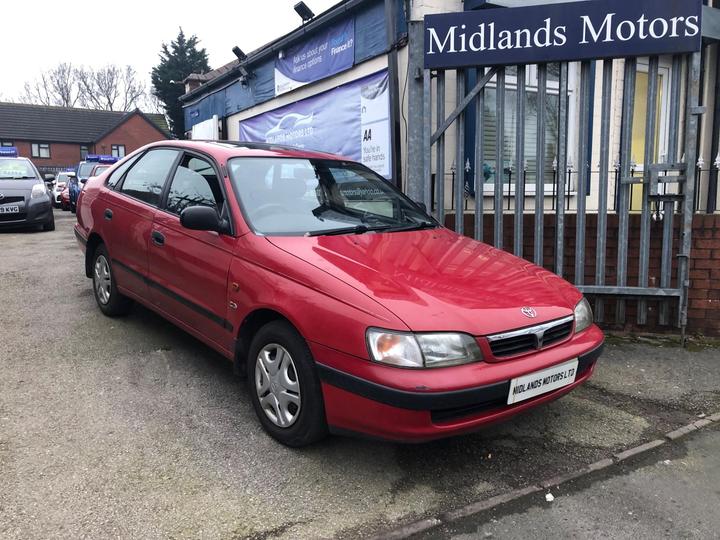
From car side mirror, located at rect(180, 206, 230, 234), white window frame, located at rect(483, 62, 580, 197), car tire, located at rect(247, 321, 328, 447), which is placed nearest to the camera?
car tire, located at rect(247, 321, 328, 447)

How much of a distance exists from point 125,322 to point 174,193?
1.53 metres

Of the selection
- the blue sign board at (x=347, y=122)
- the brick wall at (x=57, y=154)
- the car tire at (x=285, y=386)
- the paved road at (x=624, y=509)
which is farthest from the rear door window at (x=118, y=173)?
the brick wall at (x=57, y=154)

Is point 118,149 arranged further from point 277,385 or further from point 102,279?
point 277,385

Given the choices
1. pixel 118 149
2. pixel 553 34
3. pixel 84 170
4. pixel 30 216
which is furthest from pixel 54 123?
pixel 553 34

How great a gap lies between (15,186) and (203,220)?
9274 millimetres

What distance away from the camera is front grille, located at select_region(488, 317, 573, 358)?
261 centimetres

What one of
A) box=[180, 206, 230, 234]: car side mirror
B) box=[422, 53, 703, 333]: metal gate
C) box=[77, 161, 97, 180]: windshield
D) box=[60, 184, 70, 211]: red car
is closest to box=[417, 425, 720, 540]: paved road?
box=[180, 206, 230, 234]: car side mirror

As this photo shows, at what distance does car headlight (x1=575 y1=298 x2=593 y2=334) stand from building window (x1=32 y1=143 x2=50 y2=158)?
164ft

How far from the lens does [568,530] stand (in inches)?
95.3

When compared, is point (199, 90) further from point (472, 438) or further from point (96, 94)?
point (96, 94)

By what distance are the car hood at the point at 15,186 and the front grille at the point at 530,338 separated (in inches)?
425

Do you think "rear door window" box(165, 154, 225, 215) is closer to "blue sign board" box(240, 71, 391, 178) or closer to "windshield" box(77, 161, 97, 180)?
"blue sign board" box(240, 71, 391, 178)

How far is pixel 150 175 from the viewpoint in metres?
4.46

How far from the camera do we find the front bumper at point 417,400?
2426 millimetres
